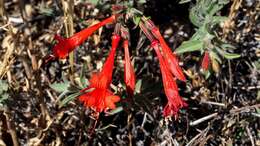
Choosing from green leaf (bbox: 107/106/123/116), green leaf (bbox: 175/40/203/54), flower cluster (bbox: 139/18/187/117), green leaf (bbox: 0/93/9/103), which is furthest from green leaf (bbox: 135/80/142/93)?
green leaf (bbox: 0/93/9/103)

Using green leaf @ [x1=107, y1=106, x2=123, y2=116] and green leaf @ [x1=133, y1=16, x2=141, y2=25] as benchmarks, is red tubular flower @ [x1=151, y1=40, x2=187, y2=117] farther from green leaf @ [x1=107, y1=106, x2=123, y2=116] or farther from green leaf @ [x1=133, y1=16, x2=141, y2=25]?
green leaf @ [x1=107, y1=106, x2=123, y2=116]

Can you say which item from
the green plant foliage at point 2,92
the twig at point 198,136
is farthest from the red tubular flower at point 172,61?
the green plant foliage at point 2,92

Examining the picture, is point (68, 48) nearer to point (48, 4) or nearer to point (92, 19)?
point (92, 19)

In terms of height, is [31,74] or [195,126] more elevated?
[31,74]

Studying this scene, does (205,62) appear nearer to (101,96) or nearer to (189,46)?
(189,46)

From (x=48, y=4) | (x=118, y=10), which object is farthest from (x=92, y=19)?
(x=118, y=10)

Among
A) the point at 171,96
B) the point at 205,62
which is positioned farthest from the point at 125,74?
the point at 205,62
